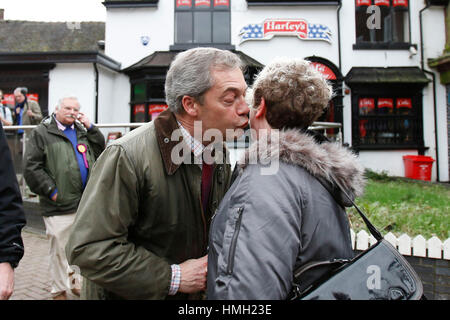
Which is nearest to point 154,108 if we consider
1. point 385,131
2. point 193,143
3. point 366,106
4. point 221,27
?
point 221,27

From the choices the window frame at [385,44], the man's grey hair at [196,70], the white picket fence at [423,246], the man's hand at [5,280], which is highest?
the window frame at [385,44]

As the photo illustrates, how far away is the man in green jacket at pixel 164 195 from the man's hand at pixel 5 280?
1.17ft

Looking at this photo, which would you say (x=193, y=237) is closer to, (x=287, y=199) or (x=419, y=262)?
(x=287, y=199)

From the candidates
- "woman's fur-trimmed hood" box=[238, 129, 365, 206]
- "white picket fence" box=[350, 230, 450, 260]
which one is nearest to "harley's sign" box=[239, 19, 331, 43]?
"white picket fence" box=[350, 230, 450, 260]

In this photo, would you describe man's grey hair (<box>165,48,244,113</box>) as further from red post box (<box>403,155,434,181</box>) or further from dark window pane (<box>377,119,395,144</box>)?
dark window pane (<box>377,119,395,144</box>)

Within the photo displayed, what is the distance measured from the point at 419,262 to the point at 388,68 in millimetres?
10478

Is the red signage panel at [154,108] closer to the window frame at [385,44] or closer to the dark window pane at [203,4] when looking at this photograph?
the dark window pane at [203,4]

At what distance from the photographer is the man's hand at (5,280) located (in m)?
1.75

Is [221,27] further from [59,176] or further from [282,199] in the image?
[282,199]

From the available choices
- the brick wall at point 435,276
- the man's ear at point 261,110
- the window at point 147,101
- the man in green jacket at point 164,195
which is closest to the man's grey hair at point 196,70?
the man in green jacket at point 164,195

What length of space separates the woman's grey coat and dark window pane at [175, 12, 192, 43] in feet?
37.6

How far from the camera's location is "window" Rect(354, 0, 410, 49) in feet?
40.7
